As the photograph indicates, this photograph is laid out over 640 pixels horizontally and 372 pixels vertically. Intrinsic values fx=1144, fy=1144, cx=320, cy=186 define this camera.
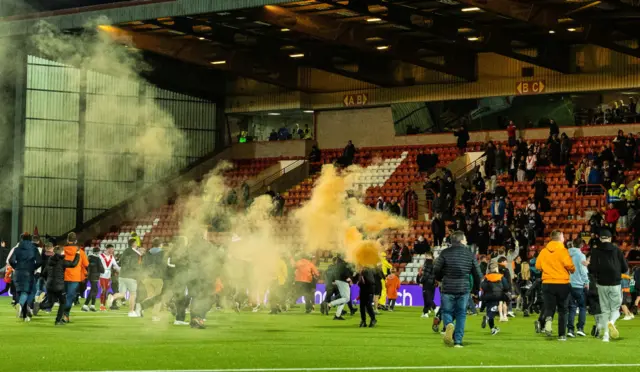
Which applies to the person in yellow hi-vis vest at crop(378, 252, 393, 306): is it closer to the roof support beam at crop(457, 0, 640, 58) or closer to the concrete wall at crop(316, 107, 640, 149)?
the roof support beam at crop(457, 0, 640, 58)

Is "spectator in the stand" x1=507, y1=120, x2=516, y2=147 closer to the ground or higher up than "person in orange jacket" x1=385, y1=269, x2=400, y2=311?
higher up

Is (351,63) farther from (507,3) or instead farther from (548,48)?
(507,3)

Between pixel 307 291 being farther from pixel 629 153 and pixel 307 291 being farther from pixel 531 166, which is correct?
pixel 629 153

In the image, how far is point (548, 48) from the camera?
155 ft

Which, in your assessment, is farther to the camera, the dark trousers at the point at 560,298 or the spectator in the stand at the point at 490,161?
the spectator in the stand at the point at 490,161

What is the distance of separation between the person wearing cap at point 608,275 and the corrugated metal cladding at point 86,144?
85.0ft

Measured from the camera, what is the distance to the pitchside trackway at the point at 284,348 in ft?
50.6

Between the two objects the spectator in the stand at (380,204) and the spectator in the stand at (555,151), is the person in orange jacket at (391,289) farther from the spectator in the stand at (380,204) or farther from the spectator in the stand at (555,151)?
the spectator in the stand at (555,151)

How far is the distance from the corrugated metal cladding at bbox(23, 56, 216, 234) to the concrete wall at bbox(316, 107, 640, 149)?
786 cm

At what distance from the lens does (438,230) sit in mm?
40969

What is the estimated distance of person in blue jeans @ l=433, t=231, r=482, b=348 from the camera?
18.9 m

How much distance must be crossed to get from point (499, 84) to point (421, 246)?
11.5 metres

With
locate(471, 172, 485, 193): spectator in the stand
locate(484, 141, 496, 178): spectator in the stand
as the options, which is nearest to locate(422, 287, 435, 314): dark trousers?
locate(471, 172, 485, 193): spectator in the stand

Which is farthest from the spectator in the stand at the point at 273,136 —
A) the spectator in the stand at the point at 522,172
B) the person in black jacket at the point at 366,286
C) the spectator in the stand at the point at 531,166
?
the person in black jacket at the point at 366,286
